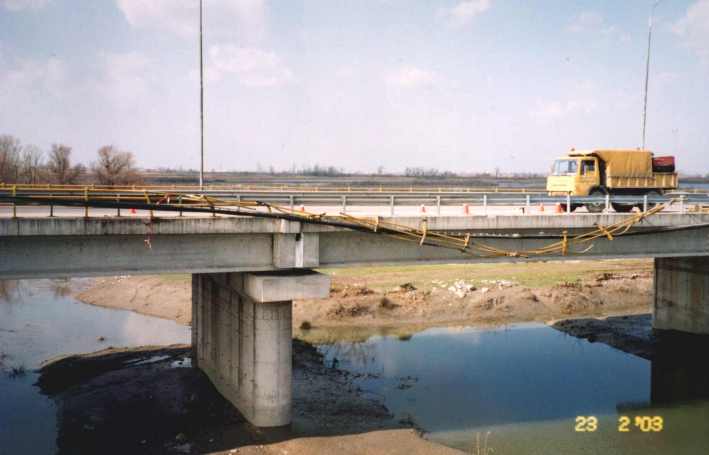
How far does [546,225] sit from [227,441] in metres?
12.9

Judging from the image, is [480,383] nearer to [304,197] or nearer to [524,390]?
[524,390]

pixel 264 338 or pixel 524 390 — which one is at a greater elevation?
pixel 264 338

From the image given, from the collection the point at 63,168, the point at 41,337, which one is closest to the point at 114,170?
the point at 63,168

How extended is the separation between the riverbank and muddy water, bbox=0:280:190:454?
6.43 ft

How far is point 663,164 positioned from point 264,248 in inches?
824

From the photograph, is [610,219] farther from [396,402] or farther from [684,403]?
[396,402]

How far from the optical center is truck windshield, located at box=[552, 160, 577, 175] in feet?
97.5

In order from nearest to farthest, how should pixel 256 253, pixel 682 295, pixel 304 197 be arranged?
pixel 256 253, pixel 304 197, pixel 682 295

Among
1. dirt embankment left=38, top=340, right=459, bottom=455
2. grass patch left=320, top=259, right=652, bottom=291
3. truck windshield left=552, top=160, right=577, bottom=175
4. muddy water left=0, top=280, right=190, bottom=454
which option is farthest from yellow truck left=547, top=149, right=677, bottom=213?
muddy water left=0, top=280, right=190, bottom=454

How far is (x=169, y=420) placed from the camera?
21.0 metres

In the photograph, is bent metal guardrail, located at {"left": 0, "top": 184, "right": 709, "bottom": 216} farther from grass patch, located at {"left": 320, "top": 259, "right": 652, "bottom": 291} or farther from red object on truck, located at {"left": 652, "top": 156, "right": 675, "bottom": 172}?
grass patch, located at {"left": 320, "top": 259, "right": 652, "bottom": 291}

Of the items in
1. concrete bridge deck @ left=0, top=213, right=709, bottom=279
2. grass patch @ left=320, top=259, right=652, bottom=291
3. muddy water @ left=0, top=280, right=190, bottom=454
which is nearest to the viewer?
concrete bridge deck @ left=0, top=213, right=709, bottom=279

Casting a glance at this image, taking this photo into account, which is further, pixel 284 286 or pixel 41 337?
pixel 41 337

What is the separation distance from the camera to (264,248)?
19984 millimetres
